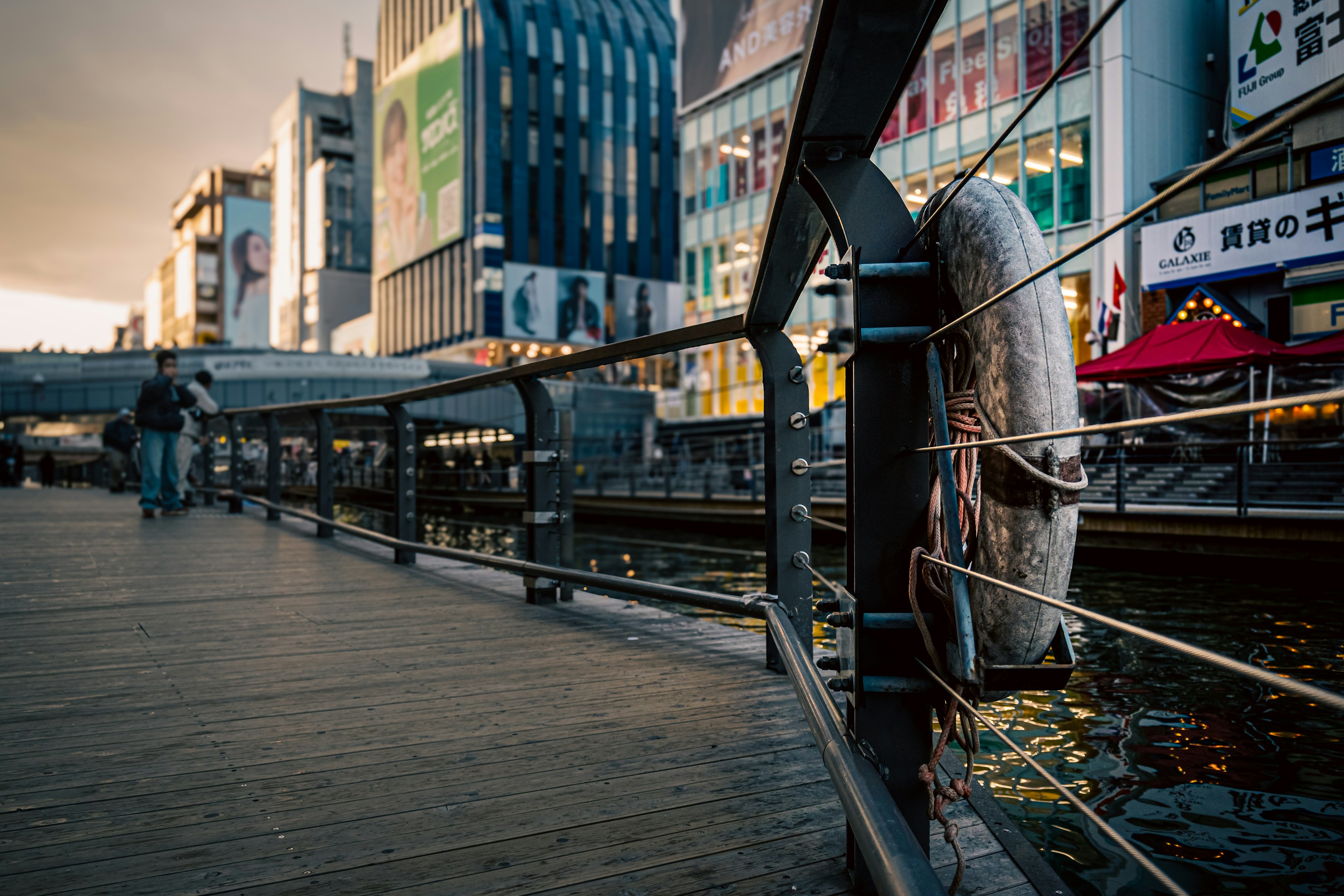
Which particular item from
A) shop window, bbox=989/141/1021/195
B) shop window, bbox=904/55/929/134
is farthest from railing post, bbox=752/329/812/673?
shop window, bbox=904/55/929/134

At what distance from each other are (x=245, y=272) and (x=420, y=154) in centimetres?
5807

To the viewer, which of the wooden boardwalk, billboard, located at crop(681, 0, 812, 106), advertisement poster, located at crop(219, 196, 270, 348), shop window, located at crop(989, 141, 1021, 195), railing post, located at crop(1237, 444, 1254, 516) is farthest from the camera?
advertisement poster, located at crop(219, 196, 270, 348)

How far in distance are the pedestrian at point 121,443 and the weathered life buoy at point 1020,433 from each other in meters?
19.0

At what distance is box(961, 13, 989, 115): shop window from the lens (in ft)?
74.7

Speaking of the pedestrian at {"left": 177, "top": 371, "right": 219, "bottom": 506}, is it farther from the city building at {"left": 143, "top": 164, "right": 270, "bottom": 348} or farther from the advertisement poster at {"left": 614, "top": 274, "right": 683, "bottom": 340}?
the city building at {"left": 143, "top": 164, "right": 270, "bottom": 348}

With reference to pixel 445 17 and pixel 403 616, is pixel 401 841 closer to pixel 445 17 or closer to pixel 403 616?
pixel 403 616

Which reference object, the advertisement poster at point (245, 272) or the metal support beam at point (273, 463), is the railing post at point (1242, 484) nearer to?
the metal support beam at point (273, 463)

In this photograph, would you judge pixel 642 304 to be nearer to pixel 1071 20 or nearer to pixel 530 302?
pixel 530 302

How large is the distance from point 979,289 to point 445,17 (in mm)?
70004

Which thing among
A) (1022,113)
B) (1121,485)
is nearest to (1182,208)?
(1121,485)

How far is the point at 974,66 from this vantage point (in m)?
23.1

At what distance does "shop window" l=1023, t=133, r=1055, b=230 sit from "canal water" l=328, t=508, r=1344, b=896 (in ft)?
53.3

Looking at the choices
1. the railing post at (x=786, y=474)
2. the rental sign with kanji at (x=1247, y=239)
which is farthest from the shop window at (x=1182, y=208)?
the railing post at (x=786, y=474)

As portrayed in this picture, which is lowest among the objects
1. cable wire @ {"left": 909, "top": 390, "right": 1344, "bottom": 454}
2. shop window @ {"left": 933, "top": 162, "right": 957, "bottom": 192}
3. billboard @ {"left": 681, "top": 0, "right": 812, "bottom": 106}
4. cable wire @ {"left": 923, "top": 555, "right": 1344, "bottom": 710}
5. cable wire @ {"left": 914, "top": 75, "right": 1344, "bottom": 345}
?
cable wire @ {"left": 923, "top": 555, "right": 1344, "bottom": 710}
